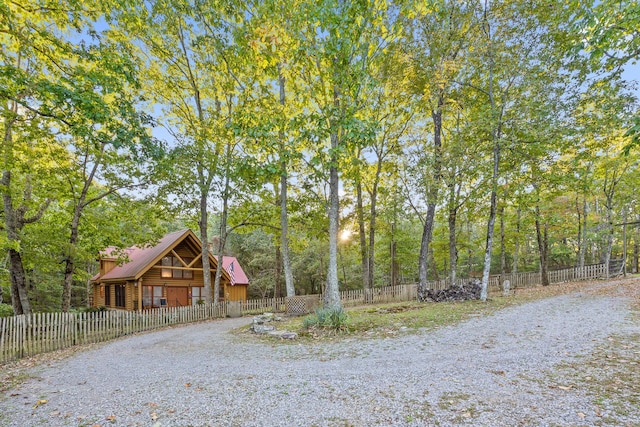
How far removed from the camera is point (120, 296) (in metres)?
21.0

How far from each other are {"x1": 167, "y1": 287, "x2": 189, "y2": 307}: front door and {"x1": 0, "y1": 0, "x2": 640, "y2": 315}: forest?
6930 mm

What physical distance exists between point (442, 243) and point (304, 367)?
19563mm

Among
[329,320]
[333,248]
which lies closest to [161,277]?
[333,248]

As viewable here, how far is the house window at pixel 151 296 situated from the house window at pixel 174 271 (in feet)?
3.35

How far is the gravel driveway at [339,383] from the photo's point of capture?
3.52 metres

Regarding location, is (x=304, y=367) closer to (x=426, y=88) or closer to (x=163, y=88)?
(x=426, y=88)

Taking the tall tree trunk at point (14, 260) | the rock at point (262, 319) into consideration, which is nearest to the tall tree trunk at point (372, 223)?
the rock at point (262, 319)

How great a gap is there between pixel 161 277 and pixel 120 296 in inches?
146

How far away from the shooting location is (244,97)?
14469mm

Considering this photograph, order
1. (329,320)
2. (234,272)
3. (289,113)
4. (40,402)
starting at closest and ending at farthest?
(40,402)
(329,320)
(289,113)
(234,272)

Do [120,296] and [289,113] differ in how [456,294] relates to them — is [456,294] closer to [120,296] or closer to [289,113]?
[289,113]

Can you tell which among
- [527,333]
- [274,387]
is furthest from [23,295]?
[527,333]

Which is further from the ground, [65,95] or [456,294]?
[65,95]

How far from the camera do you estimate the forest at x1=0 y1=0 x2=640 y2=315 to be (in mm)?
7977
